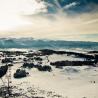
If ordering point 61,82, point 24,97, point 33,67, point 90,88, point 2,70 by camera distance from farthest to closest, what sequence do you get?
point 33,67 → point 2,70 → point 61,82 → point 90,88 → point 24,97

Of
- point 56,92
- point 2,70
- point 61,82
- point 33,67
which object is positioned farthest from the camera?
point 33,67

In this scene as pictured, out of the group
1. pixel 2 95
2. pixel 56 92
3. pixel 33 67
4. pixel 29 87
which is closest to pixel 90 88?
pixel 56 92

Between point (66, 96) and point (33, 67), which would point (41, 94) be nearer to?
point (66, 96)

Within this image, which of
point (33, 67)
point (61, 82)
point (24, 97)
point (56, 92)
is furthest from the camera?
point (33, 67)

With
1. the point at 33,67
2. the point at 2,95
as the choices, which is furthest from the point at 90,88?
the point at 33,67

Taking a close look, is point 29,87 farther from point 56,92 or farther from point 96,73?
point 96,73

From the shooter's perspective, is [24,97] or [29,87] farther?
[29,87]
